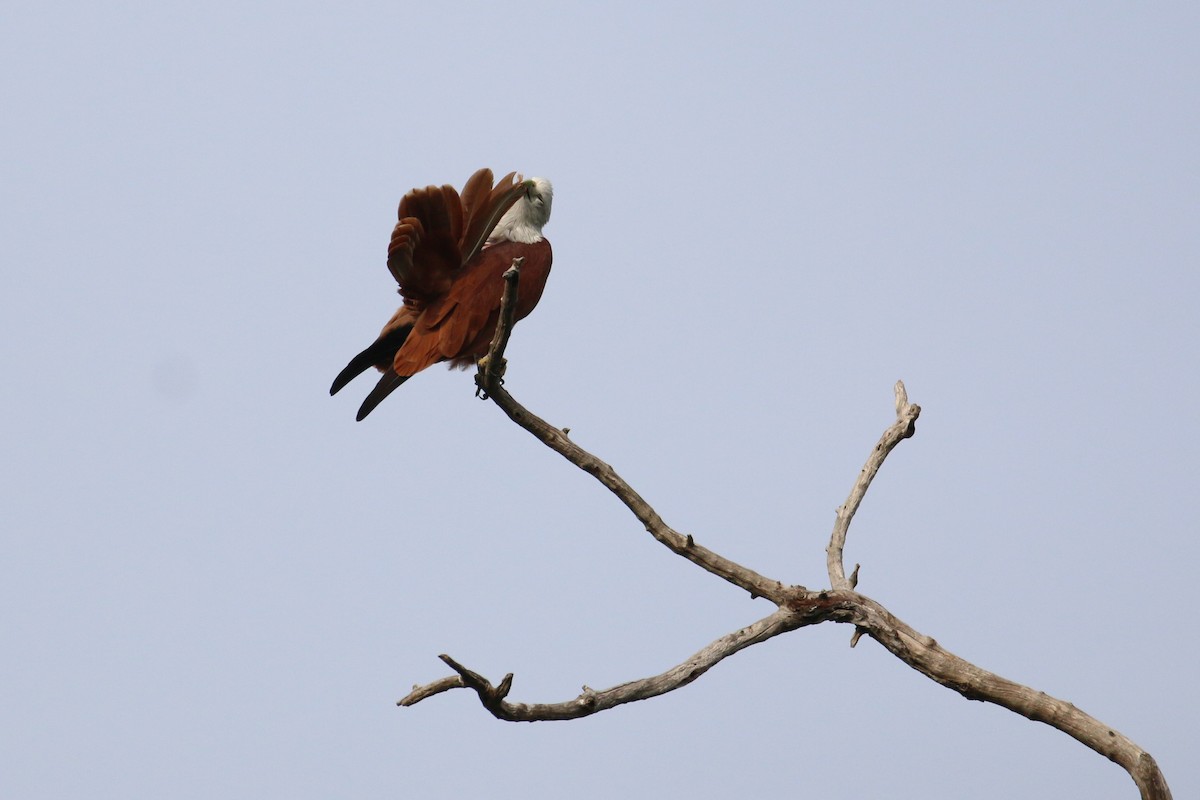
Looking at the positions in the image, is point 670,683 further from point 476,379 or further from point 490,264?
point 490,264

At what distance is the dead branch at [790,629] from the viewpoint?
158 inches

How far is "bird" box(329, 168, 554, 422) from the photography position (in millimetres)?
4723

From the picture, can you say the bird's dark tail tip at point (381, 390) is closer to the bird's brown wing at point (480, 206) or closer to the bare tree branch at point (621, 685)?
the bird's brown wing at point (480, 206)

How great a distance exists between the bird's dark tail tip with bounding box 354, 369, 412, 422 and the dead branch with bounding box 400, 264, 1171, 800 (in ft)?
1.66

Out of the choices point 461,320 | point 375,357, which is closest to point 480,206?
point 461,320

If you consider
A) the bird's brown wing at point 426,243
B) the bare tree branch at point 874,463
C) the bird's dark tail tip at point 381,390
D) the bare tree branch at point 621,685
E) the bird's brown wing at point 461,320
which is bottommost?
the bare tree branch at point 621,685

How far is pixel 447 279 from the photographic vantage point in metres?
4.93

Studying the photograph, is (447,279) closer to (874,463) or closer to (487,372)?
(487,372)

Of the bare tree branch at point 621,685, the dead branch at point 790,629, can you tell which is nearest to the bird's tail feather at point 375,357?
the dead branch at point 790,629

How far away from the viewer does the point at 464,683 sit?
3551mm

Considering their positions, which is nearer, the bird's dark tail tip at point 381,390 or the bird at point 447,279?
the bird at point 447,279

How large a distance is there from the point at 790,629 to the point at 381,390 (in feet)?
6.07

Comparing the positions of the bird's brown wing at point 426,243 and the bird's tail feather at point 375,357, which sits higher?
the bird's brown wing at point 426,243

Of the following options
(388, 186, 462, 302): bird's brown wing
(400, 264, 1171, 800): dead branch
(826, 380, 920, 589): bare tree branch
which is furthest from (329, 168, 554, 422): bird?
(826, 380, 920, 589): bare tree branch
